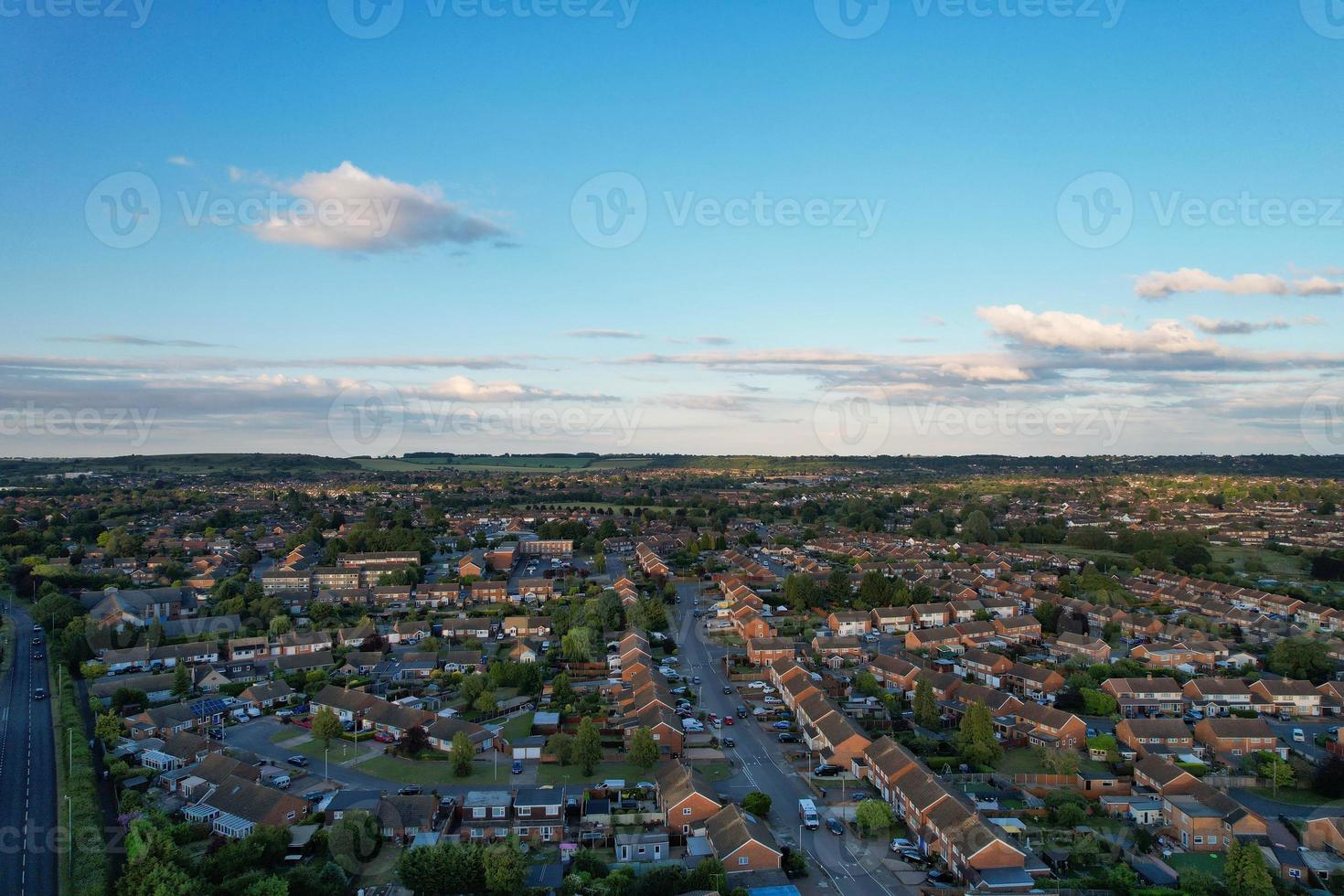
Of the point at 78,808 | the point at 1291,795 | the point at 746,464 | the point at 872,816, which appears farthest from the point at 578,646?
the point at 746,464

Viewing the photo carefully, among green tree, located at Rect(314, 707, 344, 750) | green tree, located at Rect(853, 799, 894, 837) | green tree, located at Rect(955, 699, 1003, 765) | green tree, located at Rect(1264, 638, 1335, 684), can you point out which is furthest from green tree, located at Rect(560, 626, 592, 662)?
green tree, located at Rect(1264, 638, 1335, 684)

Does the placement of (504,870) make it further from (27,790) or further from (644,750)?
(27,790)

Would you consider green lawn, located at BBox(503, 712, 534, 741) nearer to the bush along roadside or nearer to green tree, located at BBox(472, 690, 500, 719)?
green tree, located at BBox(472, 690, 500, 719)

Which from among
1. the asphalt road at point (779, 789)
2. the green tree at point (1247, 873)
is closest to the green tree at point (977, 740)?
the asphalt road at point (779, 789)

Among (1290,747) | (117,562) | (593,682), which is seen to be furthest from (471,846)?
(117,562)

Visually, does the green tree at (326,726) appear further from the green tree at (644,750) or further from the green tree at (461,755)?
the green tree at (644,750)

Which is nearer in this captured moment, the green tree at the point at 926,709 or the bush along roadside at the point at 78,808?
the bush along roadside at the point at 78,808
